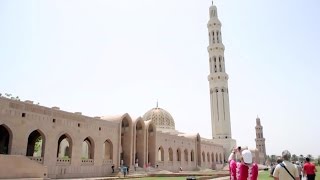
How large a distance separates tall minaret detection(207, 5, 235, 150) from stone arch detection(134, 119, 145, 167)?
1011 inches

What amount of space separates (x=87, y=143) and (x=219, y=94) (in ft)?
106

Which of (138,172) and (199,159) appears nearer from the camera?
(138,172)

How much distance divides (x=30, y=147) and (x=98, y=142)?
19.3ft

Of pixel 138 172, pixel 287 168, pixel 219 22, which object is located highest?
pixel 219 22

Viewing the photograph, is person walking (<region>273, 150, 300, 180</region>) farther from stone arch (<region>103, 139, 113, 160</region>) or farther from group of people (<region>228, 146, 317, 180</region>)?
stone arch (<region>103, 139, 113, 160</region>)

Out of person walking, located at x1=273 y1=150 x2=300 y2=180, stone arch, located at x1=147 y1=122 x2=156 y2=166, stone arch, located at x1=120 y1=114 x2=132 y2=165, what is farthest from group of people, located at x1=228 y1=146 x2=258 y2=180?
stone arch, located at x1=147 y1=122 x2=156 y2=166

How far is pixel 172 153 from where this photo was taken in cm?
4003

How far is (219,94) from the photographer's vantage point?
183ft

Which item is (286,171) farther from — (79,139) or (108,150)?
(108,150)

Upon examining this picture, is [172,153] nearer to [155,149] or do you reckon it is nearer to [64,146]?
[155,149]

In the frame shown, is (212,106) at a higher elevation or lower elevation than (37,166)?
higher

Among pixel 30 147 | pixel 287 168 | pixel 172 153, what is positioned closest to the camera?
pixel 287 168

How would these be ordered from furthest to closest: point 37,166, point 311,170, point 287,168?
point 37,166
point 311,170
point 287,168

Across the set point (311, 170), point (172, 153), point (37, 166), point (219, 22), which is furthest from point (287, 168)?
point (219, 22)
